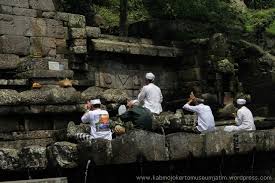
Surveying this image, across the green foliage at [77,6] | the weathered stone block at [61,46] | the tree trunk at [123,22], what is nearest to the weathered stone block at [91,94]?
the weathered stone block at [61,46]

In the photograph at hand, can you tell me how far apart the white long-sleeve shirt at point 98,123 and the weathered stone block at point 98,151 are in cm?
80

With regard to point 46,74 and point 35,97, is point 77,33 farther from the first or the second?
point 35,97

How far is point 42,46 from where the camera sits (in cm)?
1357

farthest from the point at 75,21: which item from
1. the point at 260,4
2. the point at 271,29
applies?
the point at 260,4

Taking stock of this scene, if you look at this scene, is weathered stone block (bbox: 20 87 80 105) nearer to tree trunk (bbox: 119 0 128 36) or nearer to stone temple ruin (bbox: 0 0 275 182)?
stone temple ruin (bbox: 0 0 275 182)

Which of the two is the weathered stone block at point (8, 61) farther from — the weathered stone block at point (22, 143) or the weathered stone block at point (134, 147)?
the weathered stone block at point (134, 147)

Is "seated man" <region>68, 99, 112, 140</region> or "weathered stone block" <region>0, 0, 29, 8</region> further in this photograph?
"weathered stone block" <region>0, 0, 29, 8</region>

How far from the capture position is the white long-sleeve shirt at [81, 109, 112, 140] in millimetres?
9891

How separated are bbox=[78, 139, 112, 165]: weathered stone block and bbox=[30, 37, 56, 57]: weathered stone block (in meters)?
5.06

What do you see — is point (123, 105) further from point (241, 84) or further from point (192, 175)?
point (241, 84)

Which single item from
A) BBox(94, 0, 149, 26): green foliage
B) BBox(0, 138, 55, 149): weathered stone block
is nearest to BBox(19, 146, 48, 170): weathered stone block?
BBox(0, 138, 55, 149): weathered stone block

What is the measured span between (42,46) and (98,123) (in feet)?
14.0

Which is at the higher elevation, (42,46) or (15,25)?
(15,25)

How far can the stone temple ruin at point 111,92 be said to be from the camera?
9180 mm
